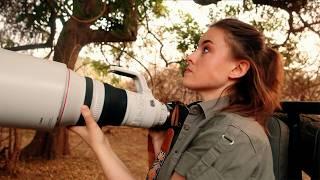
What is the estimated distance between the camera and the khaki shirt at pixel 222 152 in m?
0.91

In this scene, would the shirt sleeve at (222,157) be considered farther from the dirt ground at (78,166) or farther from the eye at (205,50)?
the dirt ground at (78,166)

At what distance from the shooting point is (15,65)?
1068 millimetres

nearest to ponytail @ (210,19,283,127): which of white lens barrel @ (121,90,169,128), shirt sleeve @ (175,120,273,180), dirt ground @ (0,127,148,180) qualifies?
shirt sleeve @ (175,120,273,180)

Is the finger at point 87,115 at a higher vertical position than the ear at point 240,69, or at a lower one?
lower

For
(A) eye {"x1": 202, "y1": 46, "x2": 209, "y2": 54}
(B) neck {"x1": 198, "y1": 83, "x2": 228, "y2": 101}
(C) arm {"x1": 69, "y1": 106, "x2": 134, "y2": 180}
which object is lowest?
(C) arm {"x1": 69, "y1": 106, "x2": 134, "y2": 180}

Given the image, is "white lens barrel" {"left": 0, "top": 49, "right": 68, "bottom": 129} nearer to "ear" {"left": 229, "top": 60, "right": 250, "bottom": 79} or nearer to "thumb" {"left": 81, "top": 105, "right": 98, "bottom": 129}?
"thumb" {"left": 81, "top": 105, "right": 98, "bottom": 129}

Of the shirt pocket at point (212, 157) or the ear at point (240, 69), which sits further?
the ear at point (240, 69)

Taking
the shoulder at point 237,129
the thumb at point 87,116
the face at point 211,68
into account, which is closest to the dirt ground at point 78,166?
the thumb at point 87,116

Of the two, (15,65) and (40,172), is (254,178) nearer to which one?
(15,65)

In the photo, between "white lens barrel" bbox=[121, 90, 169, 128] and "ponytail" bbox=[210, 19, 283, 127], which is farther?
"white lens barrel" bbox=[121, 90, 169, 128]

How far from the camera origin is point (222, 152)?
910mm

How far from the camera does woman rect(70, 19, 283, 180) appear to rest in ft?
3.03

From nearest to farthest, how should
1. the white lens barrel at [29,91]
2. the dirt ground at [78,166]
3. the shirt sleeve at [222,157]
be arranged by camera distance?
the shirt sleeve at [222,157] < the white lens barrel at [29,91] < the dirt ground at [78,166]

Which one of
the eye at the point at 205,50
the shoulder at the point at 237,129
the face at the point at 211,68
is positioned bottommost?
the shoulder at the point at 237,129
